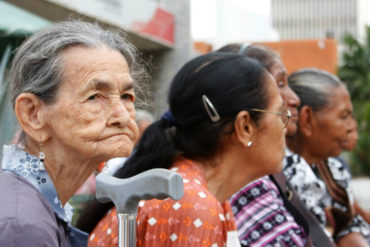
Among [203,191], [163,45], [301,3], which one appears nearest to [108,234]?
[203,191]

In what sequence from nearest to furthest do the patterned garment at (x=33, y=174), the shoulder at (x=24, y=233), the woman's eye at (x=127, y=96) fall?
the shoulder at (x=24, y=233), the patterned garment at (x=33, y=174), the woman's eye at (x=127, y=96)

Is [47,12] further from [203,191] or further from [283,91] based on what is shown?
[203,191]

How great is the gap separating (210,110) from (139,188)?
34.1 inches

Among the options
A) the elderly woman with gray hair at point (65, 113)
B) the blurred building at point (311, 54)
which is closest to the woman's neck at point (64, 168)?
the elderly woman with gray hair at point (65, 113)

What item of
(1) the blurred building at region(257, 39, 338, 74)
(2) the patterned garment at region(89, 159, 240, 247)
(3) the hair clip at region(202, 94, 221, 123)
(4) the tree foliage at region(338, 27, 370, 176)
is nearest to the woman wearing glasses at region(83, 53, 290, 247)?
(3) the hair clip at region(202, 94, 221, 123)

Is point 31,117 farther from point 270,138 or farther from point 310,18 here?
point 310,18

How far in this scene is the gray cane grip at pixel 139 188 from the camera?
1.10 metres

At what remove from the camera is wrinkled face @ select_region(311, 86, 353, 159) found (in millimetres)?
3410

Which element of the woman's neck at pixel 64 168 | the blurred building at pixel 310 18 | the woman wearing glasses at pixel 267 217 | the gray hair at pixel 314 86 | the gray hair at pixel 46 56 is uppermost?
the gray hair at pixel 46 56

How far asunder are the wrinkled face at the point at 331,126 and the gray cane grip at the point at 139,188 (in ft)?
7.91

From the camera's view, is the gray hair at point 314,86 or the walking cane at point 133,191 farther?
the gray hair at point 314,86

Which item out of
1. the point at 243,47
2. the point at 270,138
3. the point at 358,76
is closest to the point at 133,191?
the point at 270,138

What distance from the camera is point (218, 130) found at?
201 centimetres

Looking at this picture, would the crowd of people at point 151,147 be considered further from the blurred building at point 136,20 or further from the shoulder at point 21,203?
the blurred building at point 136,20
